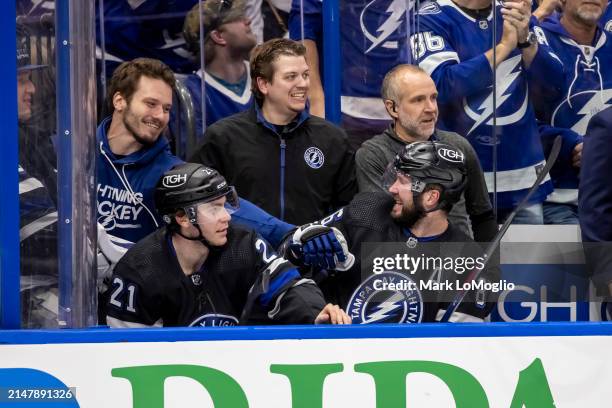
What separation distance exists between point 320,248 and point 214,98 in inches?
29.3

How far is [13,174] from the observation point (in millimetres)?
2613

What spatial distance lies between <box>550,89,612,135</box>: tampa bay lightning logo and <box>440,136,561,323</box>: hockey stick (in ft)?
0.25

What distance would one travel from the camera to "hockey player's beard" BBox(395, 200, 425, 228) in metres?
2.82

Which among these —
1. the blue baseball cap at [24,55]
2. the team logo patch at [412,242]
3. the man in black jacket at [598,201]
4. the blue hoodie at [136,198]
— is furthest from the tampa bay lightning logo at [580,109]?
the blue baseball cap at [24,55]

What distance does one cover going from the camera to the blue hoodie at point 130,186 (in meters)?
3.09

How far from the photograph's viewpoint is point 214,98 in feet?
11.4

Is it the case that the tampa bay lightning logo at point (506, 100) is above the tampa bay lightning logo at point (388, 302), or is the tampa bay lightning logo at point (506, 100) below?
above

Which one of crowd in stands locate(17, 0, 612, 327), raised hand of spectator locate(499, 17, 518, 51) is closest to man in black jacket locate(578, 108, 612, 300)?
crowd in stands locate(17, 0, 612, 327)

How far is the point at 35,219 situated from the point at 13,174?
0.11 metres

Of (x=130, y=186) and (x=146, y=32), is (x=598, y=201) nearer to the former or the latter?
(x=130, y=186)

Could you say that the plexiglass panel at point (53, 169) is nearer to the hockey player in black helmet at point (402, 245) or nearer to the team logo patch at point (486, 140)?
the hockey player in black helmet at point (402, 245)

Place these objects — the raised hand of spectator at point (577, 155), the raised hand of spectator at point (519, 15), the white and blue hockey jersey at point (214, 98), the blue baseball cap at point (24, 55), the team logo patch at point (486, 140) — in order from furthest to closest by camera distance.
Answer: the white and blue hockey jersey at point (214, 98), the raised hand of spectator at point (519, 15), the team logo patch at point (486, 140), the raised hand of spectator at point (577, 155), the blue baseball cap at point (24, 55)

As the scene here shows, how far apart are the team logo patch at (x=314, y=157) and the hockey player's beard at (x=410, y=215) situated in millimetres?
497

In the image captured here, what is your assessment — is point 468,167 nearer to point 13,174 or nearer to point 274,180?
point 274,180
